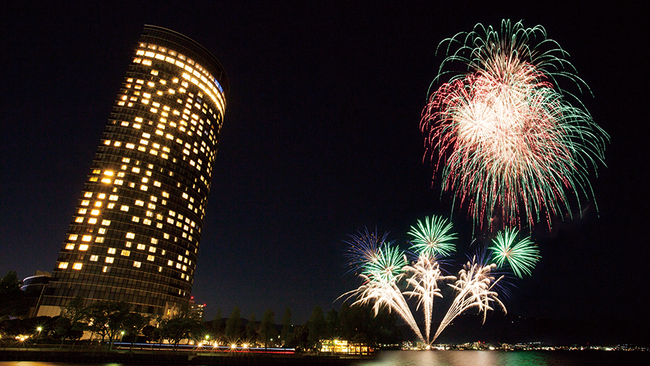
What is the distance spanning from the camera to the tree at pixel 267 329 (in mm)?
132000

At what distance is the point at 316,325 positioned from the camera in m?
132

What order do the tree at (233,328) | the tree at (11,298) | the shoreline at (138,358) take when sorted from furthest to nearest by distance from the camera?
the tree at (233,328) → the tree at (11,298) → the shoreline at (138,358)

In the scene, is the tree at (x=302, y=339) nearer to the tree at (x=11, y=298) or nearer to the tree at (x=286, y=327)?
the tree at (x=286, y=327)

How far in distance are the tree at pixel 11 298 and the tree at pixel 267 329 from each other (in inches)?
2767

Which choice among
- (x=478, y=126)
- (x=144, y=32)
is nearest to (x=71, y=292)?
(x=144, y=32)

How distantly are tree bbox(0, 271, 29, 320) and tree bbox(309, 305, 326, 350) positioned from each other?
272 feet

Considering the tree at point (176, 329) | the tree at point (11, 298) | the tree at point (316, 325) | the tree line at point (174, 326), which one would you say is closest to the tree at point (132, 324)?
the tree line at point (174, 326)

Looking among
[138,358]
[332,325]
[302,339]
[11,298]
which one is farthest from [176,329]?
[332,325]

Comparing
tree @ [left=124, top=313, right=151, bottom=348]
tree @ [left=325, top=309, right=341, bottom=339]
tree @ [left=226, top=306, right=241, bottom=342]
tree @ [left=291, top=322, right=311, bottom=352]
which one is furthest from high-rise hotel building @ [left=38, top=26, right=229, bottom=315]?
tree @ [left=325, top=309, right=341, bottom=339]

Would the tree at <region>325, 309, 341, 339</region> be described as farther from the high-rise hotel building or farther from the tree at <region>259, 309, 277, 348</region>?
the high-rise hotel building

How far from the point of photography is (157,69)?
6314 inches

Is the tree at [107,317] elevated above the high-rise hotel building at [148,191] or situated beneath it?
situated beneath

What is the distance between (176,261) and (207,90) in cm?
8313

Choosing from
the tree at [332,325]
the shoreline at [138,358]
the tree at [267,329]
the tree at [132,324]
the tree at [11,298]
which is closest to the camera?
the shoreline at [138,358]
